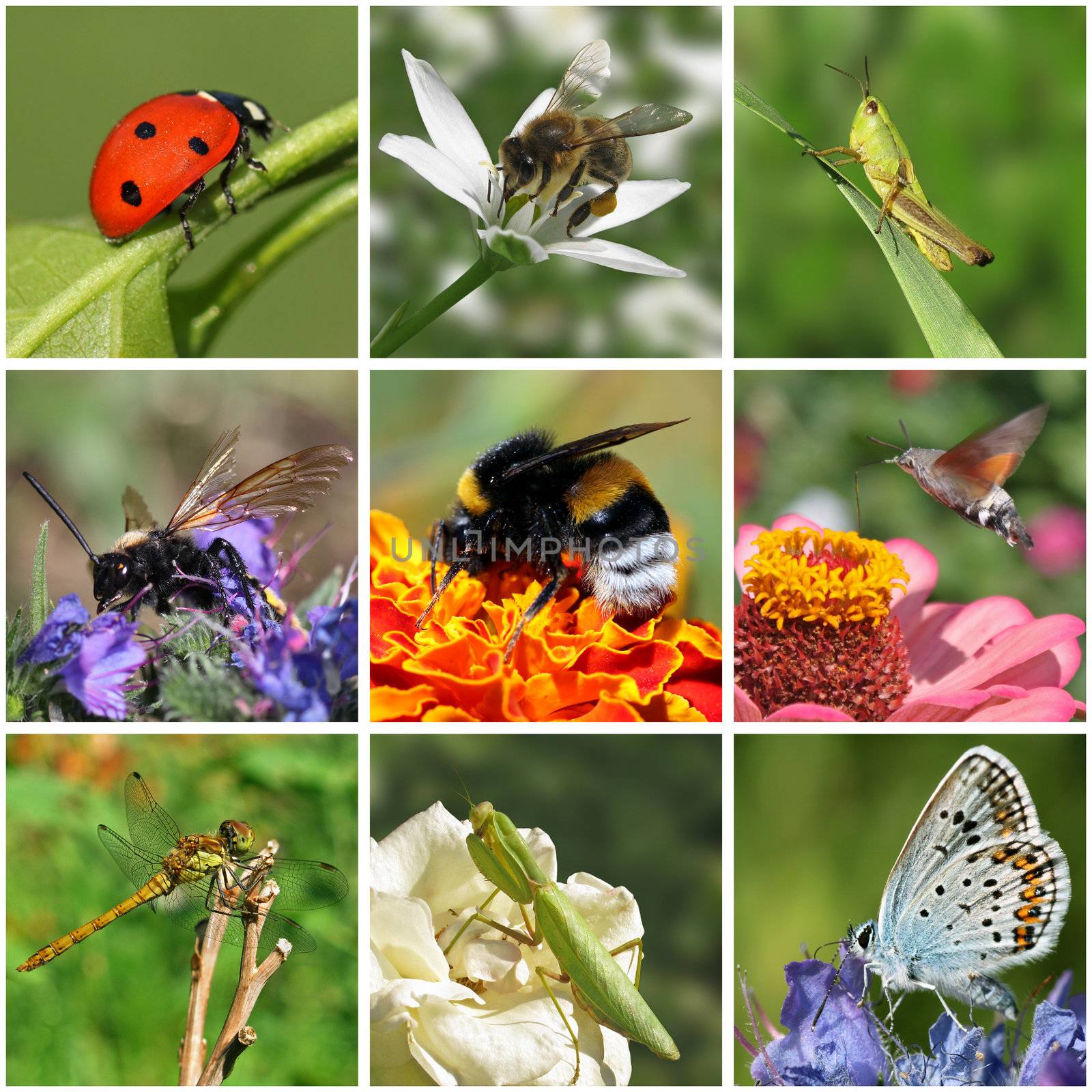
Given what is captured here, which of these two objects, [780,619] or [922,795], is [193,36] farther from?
[922,795]

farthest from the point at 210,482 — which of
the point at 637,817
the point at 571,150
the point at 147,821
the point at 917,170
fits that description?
the point at 917,170

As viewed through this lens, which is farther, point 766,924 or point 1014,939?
point 766,924

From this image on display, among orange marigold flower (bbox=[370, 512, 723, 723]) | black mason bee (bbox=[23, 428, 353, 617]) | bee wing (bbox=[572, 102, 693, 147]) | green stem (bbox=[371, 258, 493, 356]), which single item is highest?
bee wing (bbox=[572, 102, 693, 147])

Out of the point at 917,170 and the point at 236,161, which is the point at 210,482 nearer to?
the point at 236,161

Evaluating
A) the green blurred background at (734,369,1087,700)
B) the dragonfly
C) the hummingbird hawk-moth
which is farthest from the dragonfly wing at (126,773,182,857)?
the hummingbird hawk-moth

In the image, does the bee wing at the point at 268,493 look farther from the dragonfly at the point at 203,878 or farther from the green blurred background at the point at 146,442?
the dragonfly at the point at 203,878

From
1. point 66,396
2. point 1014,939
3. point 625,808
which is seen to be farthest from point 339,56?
point 1014,939

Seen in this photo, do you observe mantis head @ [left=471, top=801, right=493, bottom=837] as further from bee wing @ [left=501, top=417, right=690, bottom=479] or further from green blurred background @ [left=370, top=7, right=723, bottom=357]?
green blurred background @ [left=370, top=7, right=723, bottom=357]
